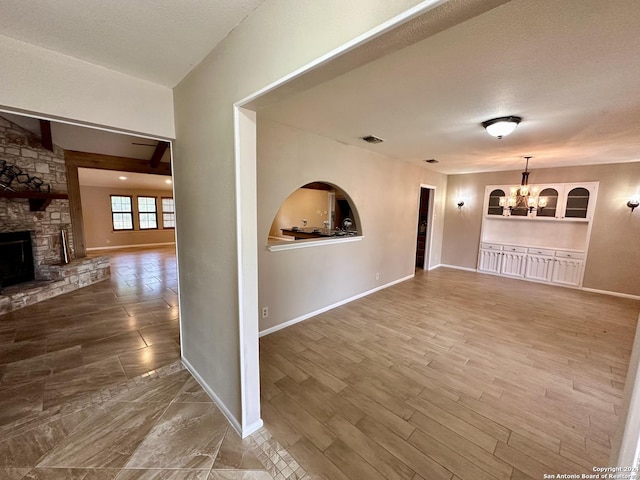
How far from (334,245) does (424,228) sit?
157 inches

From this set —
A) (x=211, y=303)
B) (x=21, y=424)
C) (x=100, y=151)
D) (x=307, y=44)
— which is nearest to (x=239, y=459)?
(x=211, y=303)

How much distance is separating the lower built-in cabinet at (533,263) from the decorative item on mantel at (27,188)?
8.80m

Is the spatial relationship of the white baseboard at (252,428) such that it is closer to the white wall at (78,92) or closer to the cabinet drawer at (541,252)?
the white wall at (78,92)

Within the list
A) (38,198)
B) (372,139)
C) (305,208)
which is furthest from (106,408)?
(305,208)

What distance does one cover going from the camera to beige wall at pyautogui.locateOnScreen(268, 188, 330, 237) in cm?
871

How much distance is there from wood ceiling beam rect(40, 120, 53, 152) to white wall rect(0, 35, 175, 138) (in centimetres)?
377

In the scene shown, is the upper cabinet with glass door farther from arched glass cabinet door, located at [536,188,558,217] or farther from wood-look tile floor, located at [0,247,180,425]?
wood-look tile floor, located at [0,247,180,425]

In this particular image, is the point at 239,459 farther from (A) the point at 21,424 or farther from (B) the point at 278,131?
(B) the point at 278,131

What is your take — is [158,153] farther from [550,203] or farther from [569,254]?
[569,254]

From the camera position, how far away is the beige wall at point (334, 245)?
117 inches

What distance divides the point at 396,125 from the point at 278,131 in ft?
4.34

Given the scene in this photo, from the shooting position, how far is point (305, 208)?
8.84 metres

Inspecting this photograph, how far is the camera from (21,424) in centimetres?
179

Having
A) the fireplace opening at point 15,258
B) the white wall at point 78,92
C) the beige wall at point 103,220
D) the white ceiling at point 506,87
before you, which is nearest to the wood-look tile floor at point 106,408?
the fireplace opening at point 15,258
